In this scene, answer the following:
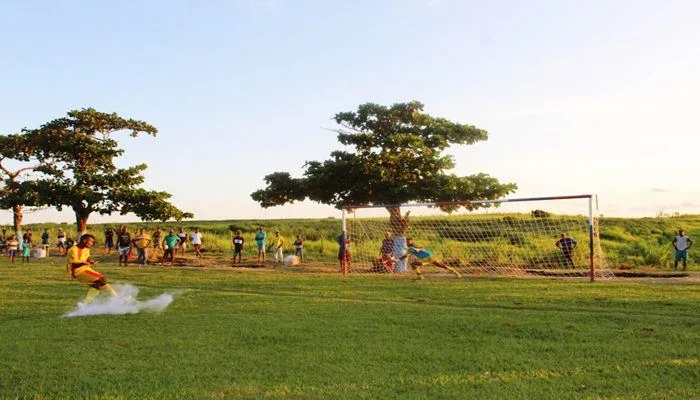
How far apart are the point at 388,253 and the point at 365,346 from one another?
12.9m

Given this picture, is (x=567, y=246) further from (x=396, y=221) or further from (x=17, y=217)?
(x=17, y=217)

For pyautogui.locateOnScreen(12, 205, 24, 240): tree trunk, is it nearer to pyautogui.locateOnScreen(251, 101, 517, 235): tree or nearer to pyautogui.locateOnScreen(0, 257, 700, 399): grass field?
pyautogui.locateOnScreen(251, 101, 517, 235): tree

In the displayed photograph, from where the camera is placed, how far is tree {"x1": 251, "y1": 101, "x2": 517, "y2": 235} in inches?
898

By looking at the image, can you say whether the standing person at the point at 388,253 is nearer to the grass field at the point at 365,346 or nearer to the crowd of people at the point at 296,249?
the crowd of people at the point at 296,249

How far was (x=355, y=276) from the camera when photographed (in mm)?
18844

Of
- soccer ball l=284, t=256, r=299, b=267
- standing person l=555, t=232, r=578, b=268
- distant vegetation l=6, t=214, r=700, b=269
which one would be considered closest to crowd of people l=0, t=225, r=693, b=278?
standing person l=555, t=232, r=578, b=268

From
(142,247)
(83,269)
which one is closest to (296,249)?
(142,247)

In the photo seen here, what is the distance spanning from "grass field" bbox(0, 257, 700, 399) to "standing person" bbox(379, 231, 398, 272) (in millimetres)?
6511

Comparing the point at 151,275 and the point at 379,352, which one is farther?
the point at 151,275

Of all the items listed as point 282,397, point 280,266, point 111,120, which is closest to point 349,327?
point 282,397

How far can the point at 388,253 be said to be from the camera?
2078cm

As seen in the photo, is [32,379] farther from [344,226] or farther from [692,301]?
[344,226]

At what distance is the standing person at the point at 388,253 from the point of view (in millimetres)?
20391

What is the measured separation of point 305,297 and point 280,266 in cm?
1105
